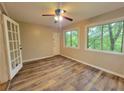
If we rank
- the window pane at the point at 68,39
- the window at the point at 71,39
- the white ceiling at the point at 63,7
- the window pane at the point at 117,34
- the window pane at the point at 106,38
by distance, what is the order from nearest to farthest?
the white ceiling at the point at 63,7, the window pane at the point at 117,34, the window pane at the point at 106,38, the window at the point at 71,39, the window pane at the point at 68,39

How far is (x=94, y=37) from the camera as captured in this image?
333cm

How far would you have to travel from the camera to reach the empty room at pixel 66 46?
206 cm

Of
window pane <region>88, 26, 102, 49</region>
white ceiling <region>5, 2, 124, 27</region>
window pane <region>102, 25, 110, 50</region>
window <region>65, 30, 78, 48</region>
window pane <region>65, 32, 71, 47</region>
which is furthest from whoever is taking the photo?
window pane <region>65, 32, 71, 47</region>

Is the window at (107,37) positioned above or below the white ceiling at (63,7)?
below

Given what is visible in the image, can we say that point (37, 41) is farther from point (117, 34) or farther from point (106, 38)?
point (117, 34)

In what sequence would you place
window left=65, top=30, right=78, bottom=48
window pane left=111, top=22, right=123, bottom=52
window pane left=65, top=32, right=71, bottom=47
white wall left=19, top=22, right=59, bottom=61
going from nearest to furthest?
window pane left=111, top=22, right=123, bottom=52 → white wall left=19, top=22, right=59, bottom=61 → window left=65, top=30, right=78, bottom=48 → window pane left=65, top=32, right=71, bottom=47

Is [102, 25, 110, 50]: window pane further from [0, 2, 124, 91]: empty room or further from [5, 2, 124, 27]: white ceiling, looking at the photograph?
[5, 2, 124, 27]: white ceiling

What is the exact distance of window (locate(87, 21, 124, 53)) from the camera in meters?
2.53

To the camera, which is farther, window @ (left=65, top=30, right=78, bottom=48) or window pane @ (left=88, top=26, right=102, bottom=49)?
window @ (left=65, top=30, right=78, bottom=48)

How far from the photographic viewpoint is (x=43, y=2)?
1.93m

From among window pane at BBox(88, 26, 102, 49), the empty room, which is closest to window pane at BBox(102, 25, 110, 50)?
the empty room

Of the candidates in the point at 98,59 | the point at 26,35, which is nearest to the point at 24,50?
the point at 26,35

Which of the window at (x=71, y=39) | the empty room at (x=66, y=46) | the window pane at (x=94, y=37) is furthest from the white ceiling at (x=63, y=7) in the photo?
the window at (x=71, y=39)

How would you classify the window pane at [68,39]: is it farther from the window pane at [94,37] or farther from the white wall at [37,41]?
the window pane at [94,37]
